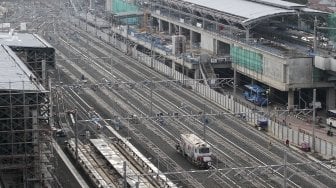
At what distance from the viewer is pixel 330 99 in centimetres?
3831

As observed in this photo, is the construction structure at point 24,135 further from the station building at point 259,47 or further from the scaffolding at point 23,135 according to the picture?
the station building at point 259,47

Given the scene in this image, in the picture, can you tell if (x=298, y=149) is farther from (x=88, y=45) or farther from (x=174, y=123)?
(x=88, y=45)

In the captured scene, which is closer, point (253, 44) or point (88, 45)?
point (253, 44)

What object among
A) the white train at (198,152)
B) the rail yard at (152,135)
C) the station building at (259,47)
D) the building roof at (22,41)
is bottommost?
the rail yard at (152,135)

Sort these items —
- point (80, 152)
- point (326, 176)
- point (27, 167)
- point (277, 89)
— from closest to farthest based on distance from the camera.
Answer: point (27, 167) < point (326, 176) < point (80, 152) < point (277, 89)

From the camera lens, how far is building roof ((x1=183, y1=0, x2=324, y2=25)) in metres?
44.5

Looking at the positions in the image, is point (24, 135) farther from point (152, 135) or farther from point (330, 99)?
point (330, 99)

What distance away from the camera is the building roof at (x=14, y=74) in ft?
80.8

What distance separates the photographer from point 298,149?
31281mm

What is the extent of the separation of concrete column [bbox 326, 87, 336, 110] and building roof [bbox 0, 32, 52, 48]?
519 inches

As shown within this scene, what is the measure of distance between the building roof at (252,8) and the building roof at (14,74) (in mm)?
16343

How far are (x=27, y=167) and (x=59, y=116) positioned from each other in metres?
11.9

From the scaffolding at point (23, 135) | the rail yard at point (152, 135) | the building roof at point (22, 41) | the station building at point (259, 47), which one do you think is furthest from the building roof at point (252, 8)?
the scaffolding at point (23, 135)

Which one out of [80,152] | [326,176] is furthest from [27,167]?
[326,176]
